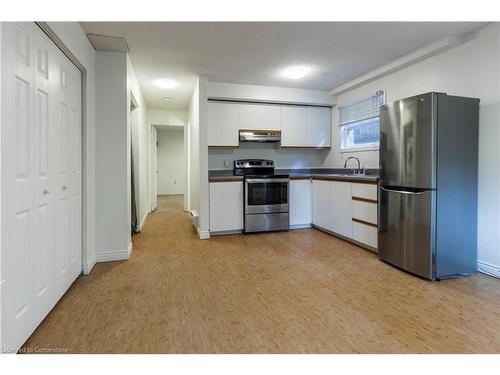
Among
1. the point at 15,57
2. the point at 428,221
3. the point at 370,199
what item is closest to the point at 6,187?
the point at 15,57

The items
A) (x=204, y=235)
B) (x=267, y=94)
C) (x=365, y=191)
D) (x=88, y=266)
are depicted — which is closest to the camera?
(x=88, y=266)

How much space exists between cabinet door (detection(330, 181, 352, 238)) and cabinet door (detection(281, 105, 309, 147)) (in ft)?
3.62

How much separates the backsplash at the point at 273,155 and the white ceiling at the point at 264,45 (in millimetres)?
1197

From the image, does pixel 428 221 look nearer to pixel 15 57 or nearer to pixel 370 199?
pixel 370 199

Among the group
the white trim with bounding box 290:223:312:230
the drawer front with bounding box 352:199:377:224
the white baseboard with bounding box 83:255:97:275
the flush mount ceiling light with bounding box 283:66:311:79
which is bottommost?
the white baseboard with bounding box 83:255:97:275

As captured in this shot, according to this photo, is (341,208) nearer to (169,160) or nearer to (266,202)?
(266,202)

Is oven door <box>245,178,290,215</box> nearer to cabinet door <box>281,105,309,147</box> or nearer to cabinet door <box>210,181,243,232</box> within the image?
cabinet door <box>210,181,243,232</box>

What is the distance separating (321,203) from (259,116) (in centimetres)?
177

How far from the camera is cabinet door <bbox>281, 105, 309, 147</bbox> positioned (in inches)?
189

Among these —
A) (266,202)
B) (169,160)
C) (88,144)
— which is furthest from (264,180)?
(169,160)

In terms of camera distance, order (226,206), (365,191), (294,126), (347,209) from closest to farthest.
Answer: (365,191), (347,209), (226,206), (294,126)

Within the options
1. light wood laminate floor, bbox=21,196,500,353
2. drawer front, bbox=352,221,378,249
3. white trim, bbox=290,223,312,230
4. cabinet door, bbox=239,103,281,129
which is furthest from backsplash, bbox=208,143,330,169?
light wood laminate floor, bbox=21,196,500,353

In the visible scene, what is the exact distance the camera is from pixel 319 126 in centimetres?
500

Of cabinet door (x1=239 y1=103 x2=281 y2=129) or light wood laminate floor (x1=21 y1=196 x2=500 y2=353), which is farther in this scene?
cabinet door (x1=239 y1=103 x2=281 y2=129)
